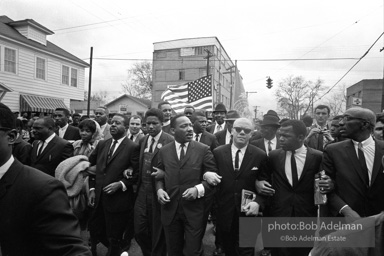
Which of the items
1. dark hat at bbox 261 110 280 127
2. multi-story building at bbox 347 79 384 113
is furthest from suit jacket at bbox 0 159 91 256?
multi-story building at bbox 347 79 384 113

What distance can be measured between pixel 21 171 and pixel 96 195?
302 cm

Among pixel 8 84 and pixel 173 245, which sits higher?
pixel 8 84

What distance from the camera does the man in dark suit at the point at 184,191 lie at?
12.0ft

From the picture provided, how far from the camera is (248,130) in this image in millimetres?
4031

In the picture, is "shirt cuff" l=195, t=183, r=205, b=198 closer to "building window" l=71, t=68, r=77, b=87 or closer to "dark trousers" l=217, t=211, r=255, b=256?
"dark trousers" l=217, t=211, r=255, b=256

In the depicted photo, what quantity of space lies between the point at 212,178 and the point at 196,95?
767 centimetres

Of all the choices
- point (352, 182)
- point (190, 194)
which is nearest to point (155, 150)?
point (190, 194)

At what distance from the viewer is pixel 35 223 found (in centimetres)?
150

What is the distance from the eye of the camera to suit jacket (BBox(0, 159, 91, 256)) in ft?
4.87

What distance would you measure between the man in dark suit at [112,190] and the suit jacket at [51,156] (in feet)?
1.51

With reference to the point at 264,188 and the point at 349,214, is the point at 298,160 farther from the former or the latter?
the point at 349,214

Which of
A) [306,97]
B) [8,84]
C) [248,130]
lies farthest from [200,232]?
[306,97]

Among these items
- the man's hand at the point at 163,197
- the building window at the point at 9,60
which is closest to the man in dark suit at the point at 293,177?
the man's hand at the point at 163,197

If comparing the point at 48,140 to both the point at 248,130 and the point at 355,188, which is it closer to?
the point at 248,130
